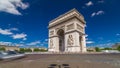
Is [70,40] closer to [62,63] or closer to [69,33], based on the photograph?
[69,33]

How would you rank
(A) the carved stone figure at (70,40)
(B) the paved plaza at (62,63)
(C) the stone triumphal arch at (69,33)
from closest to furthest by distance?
1. (B) the paved plaza at (62,63)
2. (C) the stone triumphal arch at (69,33)
3. (A) the carved stone figure at (70,40)

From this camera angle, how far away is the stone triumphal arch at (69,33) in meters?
32.3

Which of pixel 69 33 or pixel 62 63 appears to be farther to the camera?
pixel 69 33

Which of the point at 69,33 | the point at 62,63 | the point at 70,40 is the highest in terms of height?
the point at 69,33

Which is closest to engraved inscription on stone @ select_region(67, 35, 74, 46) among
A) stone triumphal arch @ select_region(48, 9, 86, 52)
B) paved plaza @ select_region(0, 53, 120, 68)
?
stone triumphal arch @ select_region(48, 9, 86, 52)

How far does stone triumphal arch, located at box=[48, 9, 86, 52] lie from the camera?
106ft

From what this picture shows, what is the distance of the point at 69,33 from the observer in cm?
3422

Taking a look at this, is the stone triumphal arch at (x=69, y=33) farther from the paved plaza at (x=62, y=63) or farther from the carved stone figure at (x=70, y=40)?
the paved plaza at (x=62, y=63)

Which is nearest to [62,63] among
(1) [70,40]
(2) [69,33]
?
(1) [70,40]

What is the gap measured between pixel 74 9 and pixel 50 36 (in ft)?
42.6

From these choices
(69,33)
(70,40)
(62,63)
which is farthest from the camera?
(69,33)

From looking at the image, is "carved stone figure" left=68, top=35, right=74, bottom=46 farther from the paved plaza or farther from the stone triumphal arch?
the paved plaza

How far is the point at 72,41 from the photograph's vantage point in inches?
1277

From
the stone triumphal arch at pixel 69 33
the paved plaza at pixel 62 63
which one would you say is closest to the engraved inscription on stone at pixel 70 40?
the stone triumphal arch at pixel 69 33
